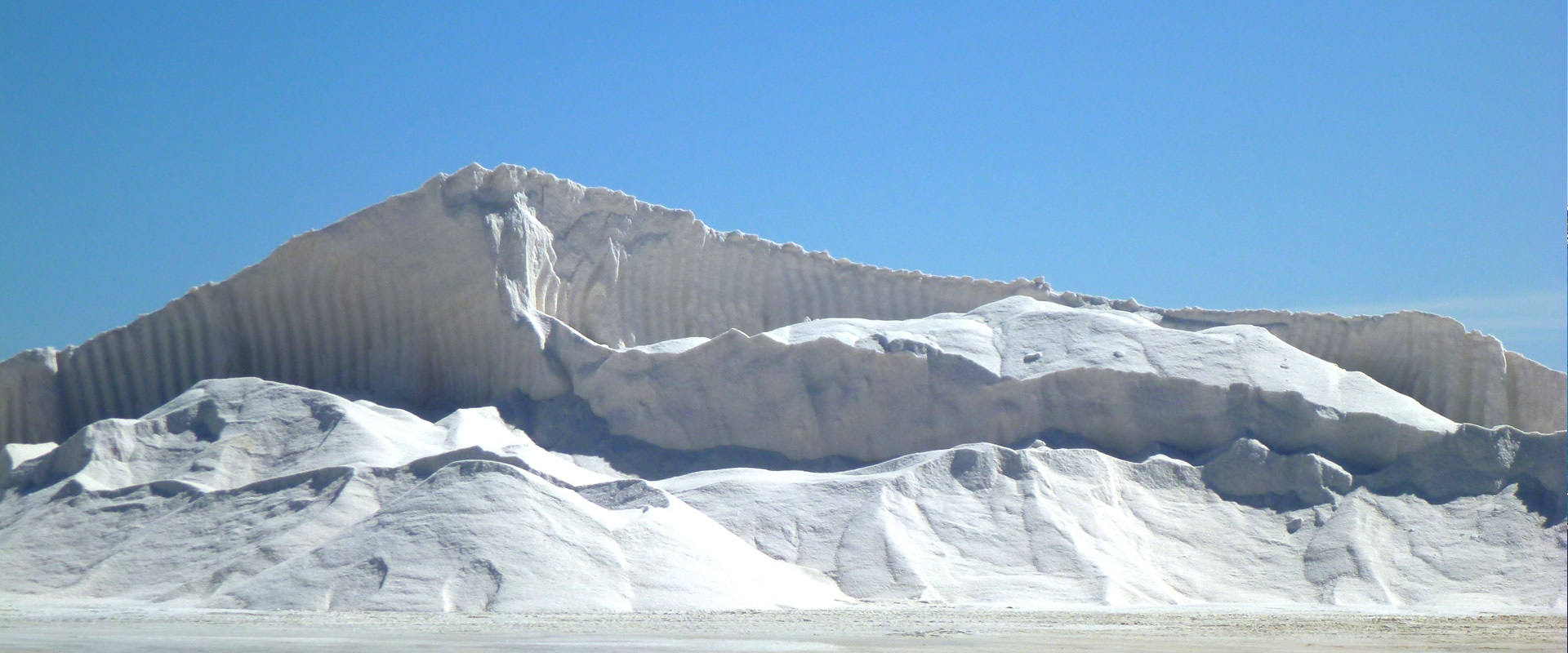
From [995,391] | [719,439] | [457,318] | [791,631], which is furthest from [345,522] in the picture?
[995,391]

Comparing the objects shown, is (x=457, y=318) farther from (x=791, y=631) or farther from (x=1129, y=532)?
(x=791, y=631)

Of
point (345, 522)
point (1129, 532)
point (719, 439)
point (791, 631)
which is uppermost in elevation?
point (719, 439)

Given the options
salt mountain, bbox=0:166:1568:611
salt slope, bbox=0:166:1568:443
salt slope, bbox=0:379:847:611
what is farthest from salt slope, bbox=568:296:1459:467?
salt slope, bbox=0:379:847:611

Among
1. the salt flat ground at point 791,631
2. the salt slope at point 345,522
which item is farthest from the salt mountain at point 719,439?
the salt flat ground at point 791,631

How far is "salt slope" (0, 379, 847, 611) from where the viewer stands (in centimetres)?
1416

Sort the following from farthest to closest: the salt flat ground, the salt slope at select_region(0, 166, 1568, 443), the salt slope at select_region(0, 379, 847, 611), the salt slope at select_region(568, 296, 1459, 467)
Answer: the salt slope at select_region(0, 166, 1568, 443), the salt slope at select_region(568, 296, 1459, 467), the salt slope at select_region(0, 379, 847, 611), the salt flat ground

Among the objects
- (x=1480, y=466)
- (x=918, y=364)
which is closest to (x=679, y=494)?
(x=918, y=364)

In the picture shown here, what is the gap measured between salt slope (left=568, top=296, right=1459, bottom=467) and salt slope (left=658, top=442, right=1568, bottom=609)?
0.90m

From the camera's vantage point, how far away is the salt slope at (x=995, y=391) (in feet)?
67.1

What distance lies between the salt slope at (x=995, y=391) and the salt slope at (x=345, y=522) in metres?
2.53

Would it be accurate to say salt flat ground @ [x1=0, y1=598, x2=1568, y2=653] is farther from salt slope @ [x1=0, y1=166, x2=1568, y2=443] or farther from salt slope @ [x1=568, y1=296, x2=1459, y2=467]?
salt slope @ [x1=0, y1=166, x2=1568, y2=443]

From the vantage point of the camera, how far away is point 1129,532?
1836 centimetres

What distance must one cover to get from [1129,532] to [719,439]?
21.5ft

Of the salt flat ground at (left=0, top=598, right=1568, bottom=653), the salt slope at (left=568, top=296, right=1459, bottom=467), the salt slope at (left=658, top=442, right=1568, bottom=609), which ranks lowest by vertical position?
the salt flat ground at (left=0, top=598, right=1568, bottom=653)
